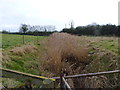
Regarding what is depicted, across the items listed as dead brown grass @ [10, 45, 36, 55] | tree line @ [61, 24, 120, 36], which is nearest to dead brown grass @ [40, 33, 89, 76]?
dead brown grass @ [10, 45, 36, 55]

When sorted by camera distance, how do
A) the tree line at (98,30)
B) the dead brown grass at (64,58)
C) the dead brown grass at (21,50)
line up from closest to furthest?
the dead brown grass at (64,58)
the dead brown grass at (21,50)
the tree line at (98,30)

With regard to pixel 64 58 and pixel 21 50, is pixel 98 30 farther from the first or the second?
pixel 21 50

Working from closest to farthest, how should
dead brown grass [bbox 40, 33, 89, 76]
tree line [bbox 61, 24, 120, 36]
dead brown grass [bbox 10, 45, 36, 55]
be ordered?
1. dead brown grass [bbox 40, 33, 89, 76]
2. dead brown grass [bbox 10, 45, 36, 55]
3. tree line [bbox 61, 24, 120, 36]

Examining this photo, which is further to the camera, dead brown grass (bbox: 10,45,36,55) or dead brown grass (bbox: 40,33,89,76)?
dead brown grass (bbox: 10,45,36,55)

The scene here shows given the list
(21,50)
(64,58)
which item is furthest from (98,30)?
(21,50)

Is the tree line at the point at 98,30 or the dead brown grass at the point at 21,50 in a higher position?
the tree line at the point at 98,30

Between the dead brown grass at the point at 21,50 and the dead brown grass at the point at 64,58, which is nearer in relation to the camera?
the dead brown grass at the point at 64,58

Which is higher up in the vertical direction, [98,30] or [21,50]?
[98,30]

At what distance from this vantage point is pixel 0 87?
2590mm

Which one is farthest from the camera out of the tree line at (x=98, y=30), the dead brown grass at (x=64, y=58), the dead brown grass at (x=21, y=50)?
the tree line at (x=98, y=30)

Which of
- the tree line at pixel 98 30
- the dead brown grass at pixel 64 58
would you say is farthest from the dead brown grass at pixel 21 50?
the tree line at pixel 98 30

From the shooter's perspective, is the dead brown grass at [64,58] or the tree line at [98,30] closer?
the dead brown grass at [64,58]

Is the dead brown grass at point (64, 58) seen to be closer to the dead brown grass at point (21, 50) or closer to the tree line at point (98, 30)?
the dead brown grass at point (21, 50)

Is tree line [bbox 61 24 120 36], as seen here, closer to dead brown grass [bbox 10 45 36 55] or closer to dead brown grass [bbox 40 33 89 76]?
dead brown grass [bbox 10 45 36 55]
